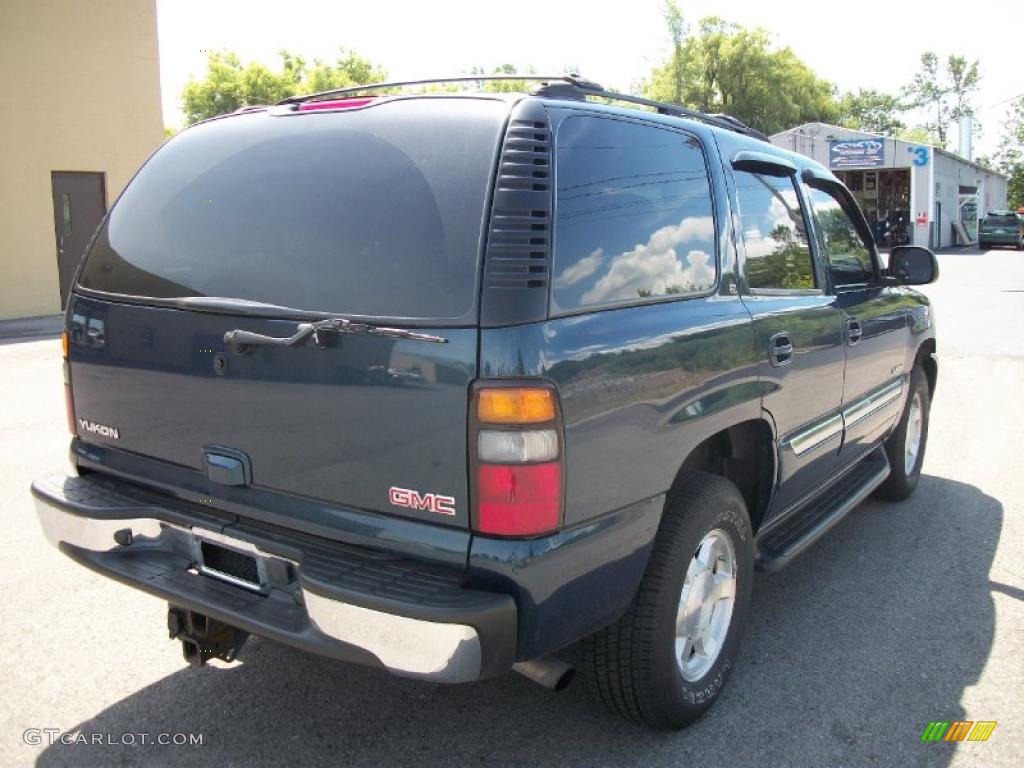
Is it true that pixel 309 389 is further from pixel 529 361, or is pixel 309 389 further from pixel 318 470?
pixel 529 361

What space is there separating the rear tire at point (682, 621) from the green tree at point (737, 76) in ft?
186

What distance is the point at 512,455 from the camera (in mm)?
2363

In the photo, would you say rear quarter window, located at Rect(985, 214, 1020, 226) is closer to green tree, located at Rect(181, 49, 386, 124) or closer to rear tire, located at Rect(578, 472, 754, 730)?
green tree, located at Rect(181, 49, 386, 124)

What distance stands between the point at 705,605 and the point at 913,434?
3184 mm

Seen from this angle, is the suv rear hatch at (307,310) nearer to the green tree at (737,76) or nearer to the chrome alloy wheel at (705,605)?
the chrome alloy wheel at (705,605)

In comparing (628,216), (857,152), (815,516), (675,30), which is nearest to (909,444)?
(815,516)

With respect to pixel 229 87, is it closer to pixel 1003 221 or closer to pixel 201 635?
pixel 1003 221

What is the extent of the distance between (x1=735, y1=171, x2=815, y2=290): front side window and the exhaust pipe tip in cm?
162

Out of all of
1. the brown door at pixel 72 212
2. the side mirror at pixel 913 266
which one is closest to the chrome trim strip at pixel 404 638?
the side mirror at pixel 913 266

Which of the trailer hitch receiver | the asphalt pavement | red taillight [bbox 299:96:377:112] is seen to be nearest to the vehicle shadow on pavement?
the asphalt pavement

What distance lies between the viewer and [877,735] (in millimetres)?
3055

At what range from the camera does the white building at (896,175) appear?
1602 inches

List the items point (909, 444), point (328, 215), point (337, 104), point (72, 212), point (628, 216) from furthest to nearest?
1. point (72, 212)
2. point (909, 444)
3. point (337, 104)
4. point (628, 216)
5. point (328, 215)

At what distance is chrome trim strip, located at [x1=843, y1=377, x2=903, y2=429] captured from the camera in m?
4.31
